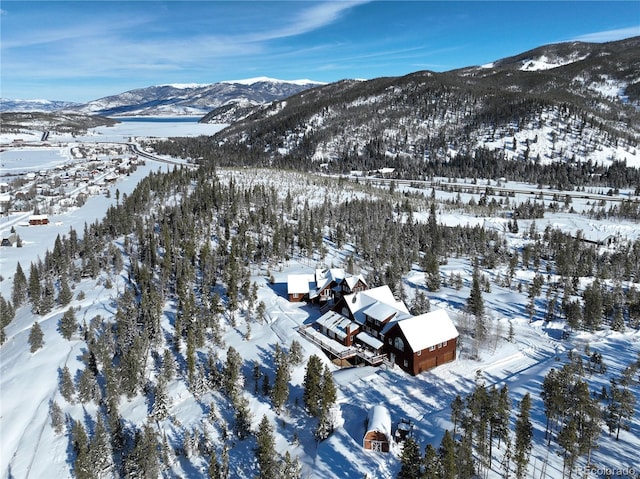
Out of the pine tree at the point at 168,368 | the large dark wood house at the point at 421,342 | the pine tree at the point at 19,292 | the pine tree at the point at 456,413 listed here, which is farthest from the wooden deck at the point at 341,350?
the pine tree at the point at 19,292

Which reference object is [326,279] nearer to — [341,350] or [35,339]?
[341,350]

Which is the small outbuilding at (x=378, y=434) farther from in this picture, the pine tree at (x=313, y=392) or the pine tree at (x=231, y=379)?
the pine tree at (x=231, y=379)

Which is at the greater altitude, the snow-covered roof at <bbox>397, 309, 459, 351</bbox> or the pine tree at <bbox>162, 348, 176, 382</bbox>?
the snow-covered roof at <bbox>397, 309, 459, 351</bbox>

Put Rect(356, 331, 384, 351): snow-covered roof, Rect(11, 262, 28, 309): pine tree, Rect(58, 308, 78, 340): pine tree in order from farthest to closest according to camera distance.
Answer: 1. Rect(11, 262, 28, 309): pine tree
2. Rect(58, 308, 78, 340): pine tree
3. Rect(356, 331, 384, 351): snow-covered roof

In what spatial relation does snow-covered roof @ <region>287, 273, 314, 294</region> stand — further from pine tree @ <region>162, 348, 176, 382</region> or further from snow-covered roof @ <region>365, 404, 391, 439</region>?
snow-covered roof @ <region>365, 404, 391, 439</region>

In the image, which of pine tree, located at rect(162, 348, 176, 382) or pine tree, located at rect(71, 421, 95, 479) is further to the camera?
pine tree, located at rect(162, 348, 176, 382)

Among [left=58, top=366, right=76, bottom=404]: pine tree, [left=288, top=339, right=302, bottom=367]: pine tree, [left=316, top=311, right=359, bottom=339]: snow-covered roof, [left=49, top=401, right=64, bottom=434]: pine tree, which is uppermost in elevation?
[left=316, top=311, right=359, bottom=339]: snow-covered roof

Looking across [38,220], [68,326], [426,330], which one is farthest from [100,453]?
[38,220]

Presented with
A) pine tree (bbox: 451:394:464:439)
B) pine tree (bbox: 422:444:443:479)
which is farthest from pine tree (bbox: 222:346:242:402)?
pine tree (bbox: 422:444:443:479)
